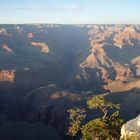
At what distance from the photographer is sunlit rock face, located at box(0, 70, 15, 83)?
187 metres

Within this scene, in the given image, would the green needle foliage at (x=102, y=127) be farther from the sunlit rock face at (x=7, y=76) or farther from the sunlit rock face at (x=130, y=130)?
the sunlit rock face at (x=7, y=76)

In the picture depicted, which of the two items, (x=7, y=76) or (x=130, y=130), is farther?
(x=7, y=76)

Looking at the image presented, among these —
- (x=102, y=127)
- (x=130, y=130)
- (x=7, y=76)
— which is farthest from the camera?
(x=7, y=76)

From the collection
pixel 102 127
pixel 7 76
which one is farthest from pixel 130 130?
pixel 7 76

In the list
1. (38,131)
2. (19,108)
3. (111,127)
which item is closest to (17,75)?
(19,108)

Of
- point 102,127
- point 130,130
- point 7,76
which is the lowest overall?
point 7,76

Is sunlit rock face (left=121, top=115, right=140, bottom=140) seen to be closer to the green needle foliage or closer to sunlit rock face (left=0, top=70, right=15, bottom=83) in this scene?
the green needle foliage

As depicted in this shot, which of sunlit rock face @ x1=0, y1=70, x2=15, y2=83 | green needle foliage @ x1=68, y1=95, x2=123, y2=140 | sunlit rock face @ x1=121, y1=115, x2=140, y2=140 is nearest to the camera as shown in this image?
sunlit rock face @ x1=121, y1=115, x2=140, y2=140

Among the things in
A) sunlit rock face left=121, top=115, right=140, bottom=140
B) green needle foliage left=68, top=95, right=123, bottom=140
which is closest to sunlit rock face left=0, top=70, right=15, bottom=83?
green needle foliage left=68, top=95, right=123, bottom=140

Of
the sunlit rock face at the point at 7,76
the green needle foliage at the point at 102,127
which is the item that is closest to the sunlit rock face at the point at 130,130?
the green needle foliage at the point at 102,127

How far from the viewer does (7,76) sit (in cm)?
18925

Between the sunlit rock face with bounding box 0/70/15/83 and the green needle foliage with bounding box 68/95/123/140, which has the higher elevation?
the green needle foliage with bounding box 68/95/123/140

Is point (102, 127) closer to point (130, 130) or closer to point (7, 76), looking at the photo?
point (130, 130)

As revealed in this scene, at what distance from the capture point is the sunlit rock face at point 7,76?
187 meters
